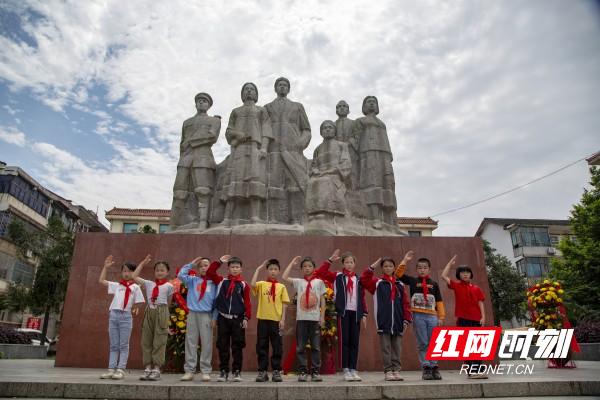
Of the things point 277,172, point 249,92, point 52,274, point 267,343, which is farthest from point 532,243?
point 267,343

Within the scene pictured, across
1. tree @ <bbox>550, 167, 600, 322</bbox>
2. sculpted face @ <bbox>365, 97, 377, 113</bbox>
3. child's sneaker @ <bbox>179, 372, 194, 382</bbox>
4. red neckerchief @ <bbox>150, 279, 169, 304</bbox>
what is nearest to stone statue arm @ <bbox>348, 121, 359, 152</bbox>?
sculpted face @ <bbox>365, 97, 377, 113</bbox>

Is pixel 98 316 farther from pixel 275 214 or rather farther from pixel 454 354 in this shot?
pixel 454 354

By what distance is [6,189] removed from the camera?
26656mm

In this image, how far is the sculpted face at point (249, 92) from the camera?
10.6 meters

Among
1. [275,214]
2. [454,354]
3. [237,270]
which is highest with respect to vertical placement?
[275,214]

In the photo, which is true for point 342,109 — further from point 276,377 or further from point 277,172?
point 276,377

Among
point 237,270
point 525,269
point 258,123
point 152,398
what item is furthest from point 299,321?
point 525,269

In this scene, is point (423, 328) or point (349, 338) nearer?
point (349, 338)

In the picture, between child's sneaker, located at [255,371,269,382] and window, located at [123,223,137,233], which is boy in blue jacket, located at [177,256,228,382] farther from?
window, located at [123,223,137,233]

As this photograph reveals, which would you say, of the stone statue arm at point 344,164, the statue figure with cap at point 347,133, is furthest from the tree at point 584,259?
the stone statue arm at point 344,164

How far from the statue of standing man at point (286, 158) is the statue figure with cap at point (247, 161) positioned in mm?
234

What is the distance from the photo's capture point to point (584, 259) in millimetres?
18312

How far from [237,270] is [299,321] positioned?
1091mm

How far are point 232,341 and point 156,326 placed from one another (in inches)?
44.0
